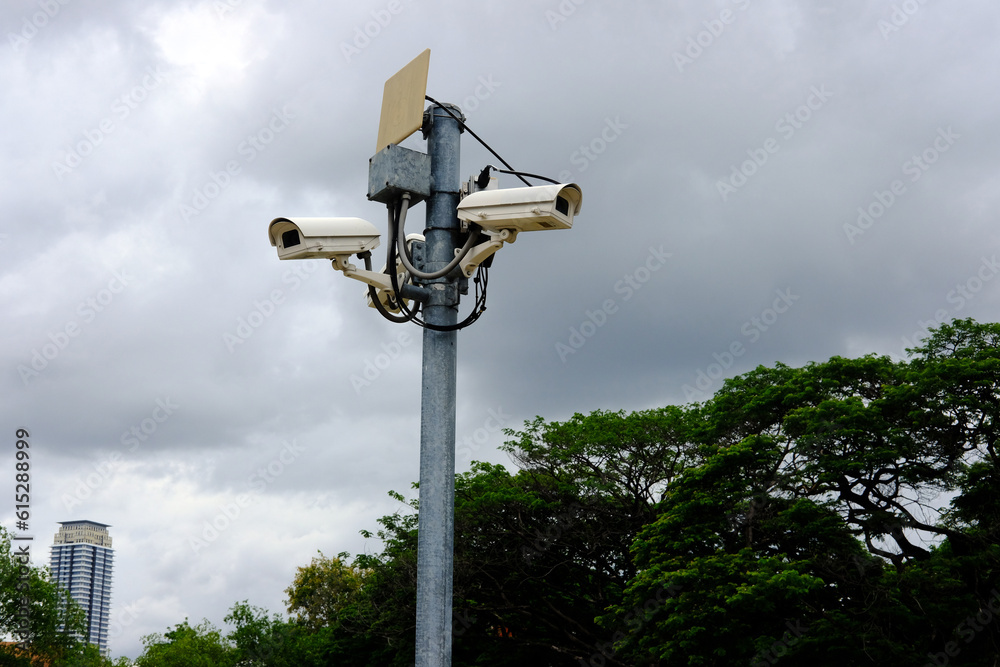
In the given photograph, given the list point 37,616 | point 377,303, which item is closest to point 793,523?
point 377,303

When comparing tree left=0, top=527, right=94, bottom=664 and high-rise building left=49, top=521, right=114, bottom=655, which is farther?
high-rise building left=49, top=521, right=114, bottom=655

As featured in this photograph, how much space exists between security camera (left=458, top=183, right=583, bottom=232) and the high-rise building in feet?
270

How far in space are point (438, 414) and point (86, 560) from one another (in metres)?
155

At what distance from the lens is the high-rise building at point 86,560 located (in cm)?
11587

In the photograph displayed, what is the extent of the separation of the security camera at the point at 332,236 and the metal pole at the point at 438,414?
14.2 inches

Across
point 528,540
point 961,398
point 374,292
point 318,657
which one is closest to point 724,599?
point 961,398

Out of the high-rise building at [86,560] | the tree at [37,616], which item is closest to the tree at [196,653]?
the tree at [37,616]

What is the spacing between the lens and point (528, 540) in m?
27.0

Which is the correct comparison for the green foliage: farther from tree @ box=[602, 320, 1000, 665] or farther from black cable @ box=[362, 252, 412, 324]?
black cable @ box=[362, 252, 412, 324]

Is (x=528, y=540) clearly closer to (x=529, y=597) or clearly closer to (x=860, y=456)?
(x=529, y=597)

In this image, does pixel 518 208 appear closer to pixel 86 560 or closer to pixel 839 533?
pixel 839 533

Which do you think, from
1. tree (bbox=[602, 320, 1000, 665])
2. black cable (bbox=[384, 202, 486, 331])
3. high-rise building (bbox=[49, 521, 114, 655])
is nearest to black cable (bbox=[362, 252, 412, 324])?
black cable (bbox=[384, 202, 486, 331])

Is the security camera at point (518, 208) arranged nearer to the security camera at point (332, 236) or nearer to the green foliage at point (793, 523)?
the security camera at point (332, 236)

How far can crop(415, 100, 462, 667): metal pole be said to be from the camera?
4562 mm
